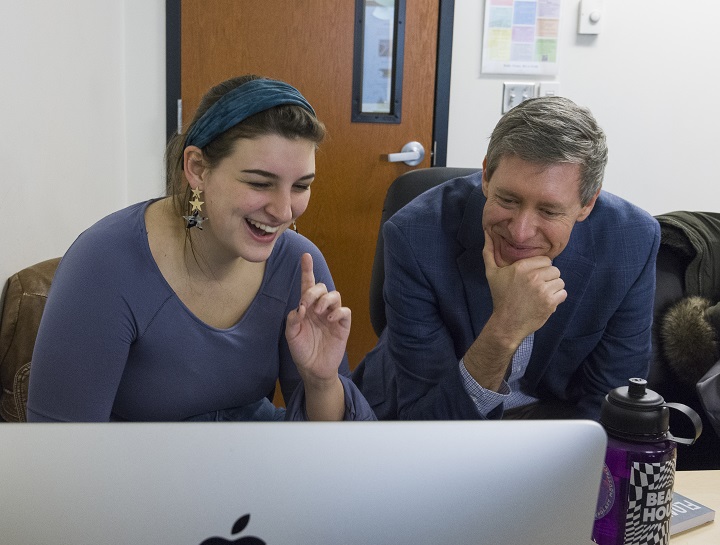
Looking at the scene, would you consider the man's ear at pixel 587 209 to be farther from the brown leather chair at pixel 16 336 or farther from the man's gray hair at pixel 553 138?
the brown leather chair at pixel 16 336

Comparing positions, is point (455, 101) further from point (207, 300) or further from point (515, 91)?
point (207, 300)

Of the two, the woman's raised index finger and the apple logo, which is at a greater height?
the woman's raised index finger

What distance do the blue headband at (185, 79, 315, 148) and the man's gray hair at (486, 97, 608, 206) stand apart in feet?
1.11

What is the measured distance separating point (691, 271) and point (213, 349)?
1.20 meters

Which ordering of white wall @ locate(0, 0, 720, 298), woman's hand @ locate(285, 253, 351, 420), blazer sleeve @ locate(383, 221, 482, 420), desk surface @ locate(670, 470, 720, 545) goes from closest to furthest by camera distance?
desk surface @ locate(670, 470, 720, 545) → woman's hand @ locate(285, 253, 351, 420) → blazer sleeve @ locate(383, 221, 482, 420) → white wall @ locate(0, 0, 720, 298)

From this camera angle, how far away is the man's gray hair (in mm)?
1309

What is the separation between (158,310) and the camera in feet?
4.11

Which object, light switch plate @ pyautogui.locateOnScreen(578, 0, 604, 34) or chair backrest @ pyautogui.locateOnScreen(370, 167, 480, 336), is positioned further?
light switch plate @ pyautogui.locateOnScreen(578, 0, 604, 34)

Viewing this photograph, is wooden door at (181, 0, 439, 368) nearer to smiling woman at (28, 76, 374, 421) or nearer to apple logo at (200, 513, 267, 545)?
smiling woman at (28, 76, 374, 421)

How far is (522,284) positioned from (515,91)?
1783 millimetres

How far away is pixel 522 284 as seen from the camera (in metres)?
1.35

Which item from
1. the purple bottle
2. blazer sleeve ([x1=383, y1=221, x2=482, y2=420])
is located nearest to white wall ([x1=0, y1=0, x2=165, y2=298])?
blazer sleeve ([x1=383, y1=221, x2=482, y2=420])

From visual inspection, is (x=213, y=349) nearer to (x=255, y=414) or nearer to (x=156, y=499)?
(x=255, y=414)

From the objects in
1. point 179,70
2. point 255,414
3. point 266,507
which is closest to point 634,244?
point 255,414
